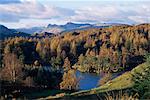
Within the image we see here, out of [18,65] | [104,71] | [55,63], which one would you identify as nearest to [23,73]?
[18,65]

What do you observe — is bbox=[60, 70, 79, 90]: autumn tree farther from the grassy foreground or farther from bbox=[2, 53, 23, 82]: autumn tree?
the grassy foreground

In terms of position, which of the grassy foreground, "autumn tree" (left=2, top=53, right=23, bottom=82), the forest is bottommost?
the forest

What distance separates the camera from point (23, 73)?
73188mm

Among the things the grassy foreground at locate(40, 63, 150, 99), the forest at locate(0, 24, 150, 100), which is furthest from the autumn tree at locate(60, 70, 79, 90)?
the grassy foreground at locate(40, 63, 150, 99)

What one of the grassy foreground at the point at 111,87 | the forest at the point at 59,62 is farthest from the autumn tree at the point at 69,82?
the grassy foreground at the point at 111,87

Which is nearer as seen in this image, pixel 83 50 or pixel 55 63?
pixel 55 63

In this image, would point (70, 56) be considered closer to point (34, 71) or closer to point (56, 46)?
point (56, 46)

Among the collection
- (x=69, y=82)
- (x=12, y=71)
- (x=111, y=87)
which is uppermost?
(x=111, y=87)

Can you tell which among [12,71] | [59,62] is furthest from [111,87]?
[59,62]

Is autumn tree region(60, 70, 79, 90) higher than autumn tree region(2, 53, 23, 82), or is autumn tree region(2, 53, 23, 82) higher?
autumn tree region(2, 53, 23, 82)

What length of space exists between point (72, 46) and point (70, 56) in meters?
8.97

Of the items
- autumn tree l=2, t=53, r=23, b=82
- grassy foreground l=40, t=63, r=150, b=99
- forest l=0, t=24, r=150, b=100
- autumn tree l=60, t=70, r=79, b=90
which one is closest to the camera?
grassy foreground l=40, t=63, r=150, b=99

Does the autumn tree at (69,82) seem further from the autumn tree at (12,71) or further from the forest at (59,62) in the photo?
the autumn tree at (12,71)

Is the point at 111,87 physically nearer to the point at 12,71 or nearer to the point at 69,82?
the point at 12,71
